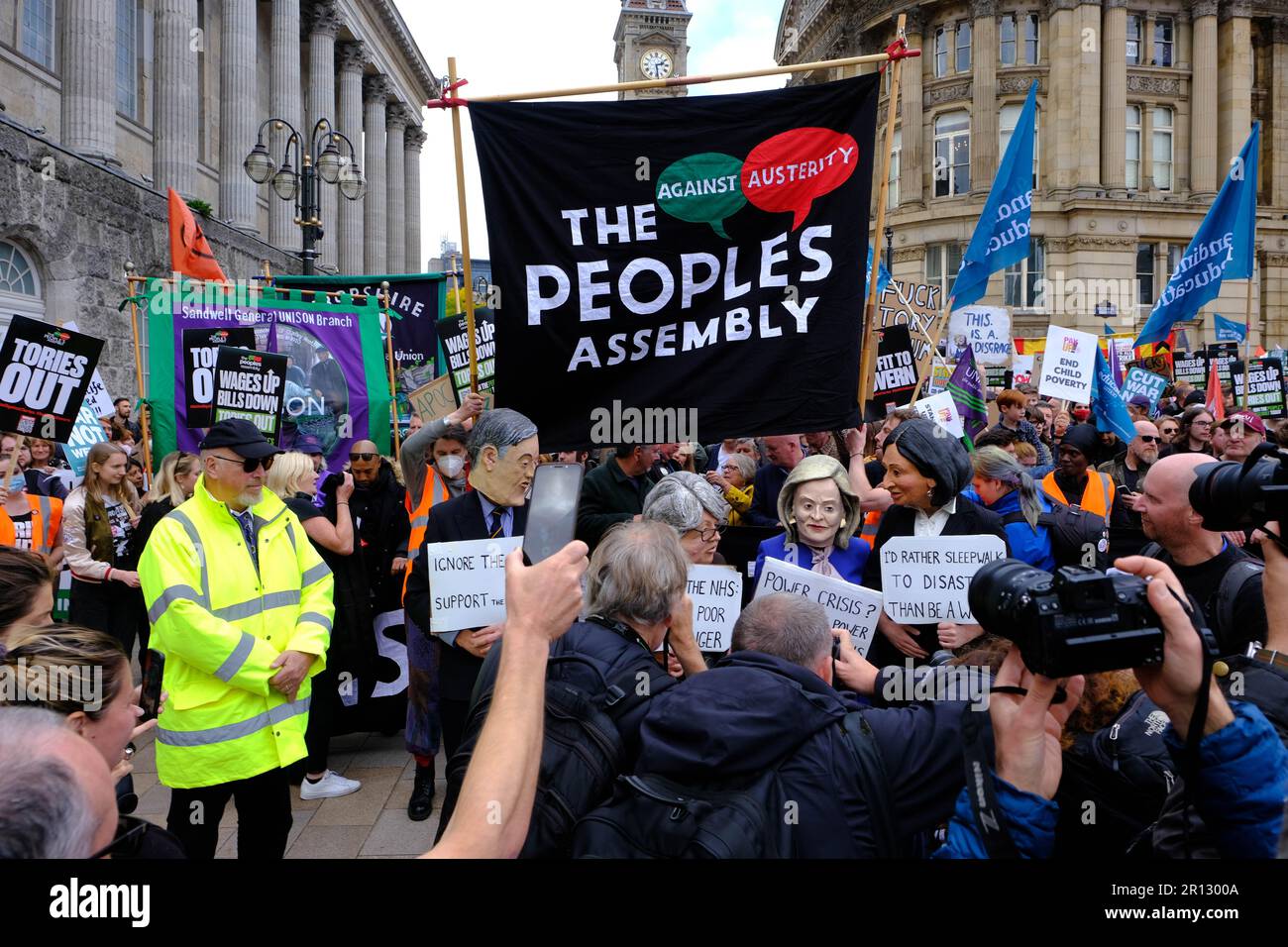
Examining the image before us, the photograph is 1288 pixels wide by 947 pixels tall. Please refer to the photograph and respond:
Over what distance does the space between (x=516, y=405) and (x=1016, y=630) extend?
114 inches

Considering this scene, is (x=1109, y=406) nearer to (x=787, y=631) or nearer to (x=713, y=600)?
(x=713, y=600)

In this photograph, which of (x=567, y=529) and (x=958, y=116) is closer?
(x=567, y=529)

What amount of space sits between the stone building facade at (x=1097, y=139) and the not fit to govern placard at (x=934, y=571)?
37449 mm

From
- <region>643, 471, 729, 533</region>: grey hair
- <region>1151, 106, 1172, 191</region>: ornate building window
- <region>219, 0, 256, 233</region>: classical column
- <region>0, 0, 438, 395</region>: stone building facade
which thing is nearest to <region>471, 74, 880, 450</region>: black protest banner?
<region>643, 471, 729, 533</region>: grey hair

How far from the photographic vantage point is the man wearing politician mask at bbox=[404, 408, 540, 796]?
3750 mm

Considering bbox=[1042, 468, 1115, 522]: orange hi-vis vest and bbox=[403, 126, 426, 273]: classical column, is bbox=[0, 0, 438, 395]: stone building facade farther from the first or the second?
bbox=[1042, 468, 1115, 522]: orange hi-vis vest

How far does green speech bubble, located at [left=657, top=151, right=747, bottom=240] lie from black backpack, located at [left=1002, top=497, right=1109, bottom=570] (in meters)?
1.94

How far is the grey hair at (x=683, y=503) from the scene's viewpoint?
12.3 feet

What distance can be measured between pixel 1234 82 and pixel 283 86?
123ft

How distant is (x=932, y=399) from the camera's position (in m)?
7.70

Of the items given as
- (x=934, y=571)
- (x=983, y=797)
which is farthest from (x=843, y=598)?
(x=983, y=797)

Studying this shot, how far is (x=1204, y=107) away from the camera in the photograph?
126 feet
